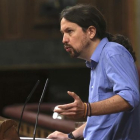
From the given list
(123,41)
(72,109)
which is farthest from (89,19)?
(72,109)

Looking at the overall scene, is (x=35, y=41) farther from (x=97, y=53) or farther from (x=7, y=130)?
(x=7, y=130)

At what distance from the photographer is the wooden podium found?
5.75 ft

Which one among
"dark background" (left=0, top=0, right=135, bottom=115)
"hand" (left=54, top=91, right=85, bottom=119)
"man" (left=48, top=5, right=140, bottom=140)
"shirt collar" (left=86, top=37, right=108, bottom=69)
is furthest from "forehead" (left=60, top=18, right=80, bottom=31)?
"dark background" (left=0, top=0, right=135, bottom=115)

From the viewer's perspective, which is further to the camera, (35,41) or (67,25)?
(35,41)

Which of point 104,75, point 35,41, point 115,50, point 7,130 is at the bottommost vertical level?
point 35,41

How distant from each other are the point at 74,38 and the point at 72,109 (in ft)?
1.32

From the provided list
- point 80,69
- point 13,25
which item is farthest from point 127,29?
point 13,25

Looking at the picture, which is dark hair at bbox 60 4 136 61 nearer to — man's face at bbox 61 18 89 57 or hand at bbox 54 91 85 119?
man's face at bbox 61 18 89 57

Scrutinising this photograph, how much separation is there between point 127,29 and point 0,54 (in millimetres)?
2009

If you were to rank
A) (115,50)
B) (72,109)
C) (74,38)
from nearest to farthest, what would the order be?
(72,109) → (115,50) → (74,38)

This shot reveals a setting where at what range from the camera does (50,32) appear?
27.2 feet

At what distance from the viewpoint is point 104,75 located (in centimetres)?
201

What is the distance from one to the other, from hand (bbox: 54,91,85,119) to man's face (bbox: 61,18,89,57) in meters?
0.35

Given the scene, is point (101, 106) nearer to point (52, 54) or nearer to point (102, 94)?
point (102, 94)
